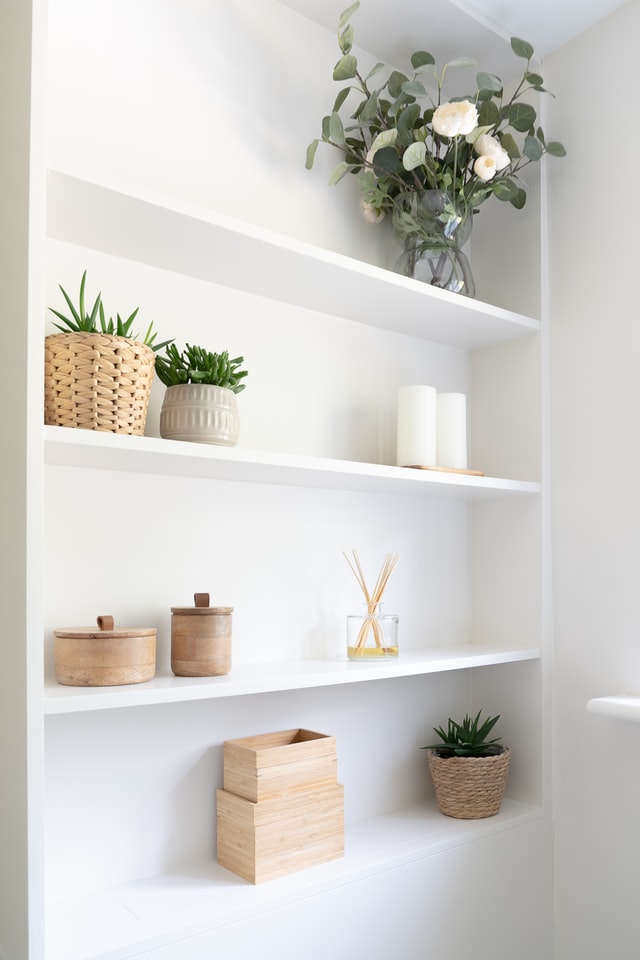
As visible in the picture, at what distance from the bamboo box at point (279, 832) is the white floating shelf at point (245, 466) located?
55 cm

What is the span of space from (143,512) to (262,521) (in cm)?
25

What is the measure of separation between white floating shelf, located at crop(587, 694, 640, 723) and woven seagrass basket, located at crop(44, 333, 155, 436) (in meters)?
1.04

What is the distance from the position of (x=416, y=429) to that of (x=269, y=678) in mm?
615

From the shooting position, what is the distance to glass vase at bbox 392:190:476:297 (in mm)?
1620

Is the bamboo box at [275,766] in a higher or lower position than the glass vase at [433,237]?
lower

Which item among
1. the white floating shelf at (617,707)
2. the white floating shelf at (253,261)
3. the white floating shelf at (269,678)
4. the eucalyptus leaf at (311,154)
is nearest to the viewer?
the white floating shelf at (269,678)

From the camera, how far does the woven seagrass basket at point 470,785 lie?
1627mm

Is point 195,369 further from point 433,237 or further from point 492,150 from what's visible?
point 492,150

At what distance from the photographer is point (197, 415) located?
4.15 ft

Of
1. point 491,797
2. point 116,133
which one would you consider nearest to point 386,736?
point 491,797

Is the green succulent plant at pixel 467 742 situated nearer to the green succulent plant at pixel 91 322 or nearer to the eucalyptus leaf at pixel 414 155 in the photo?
the green succulent plant at pixel 91 322

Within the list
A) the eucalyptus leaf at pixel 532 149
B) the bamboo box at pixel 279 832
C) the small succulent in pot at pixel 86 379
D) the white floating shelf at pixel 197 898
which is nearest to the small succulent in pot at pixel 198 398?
the small succulent in pot at pixel 86 379

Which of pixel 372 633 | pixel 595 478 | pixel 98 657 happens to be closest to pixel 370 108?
pixel 595 478

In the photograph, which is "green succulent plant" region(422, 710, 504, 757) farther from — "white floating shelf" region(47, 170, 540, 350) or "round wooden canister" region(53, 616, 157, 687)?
"white floating shelf" region(47, 170, 540, 350)
